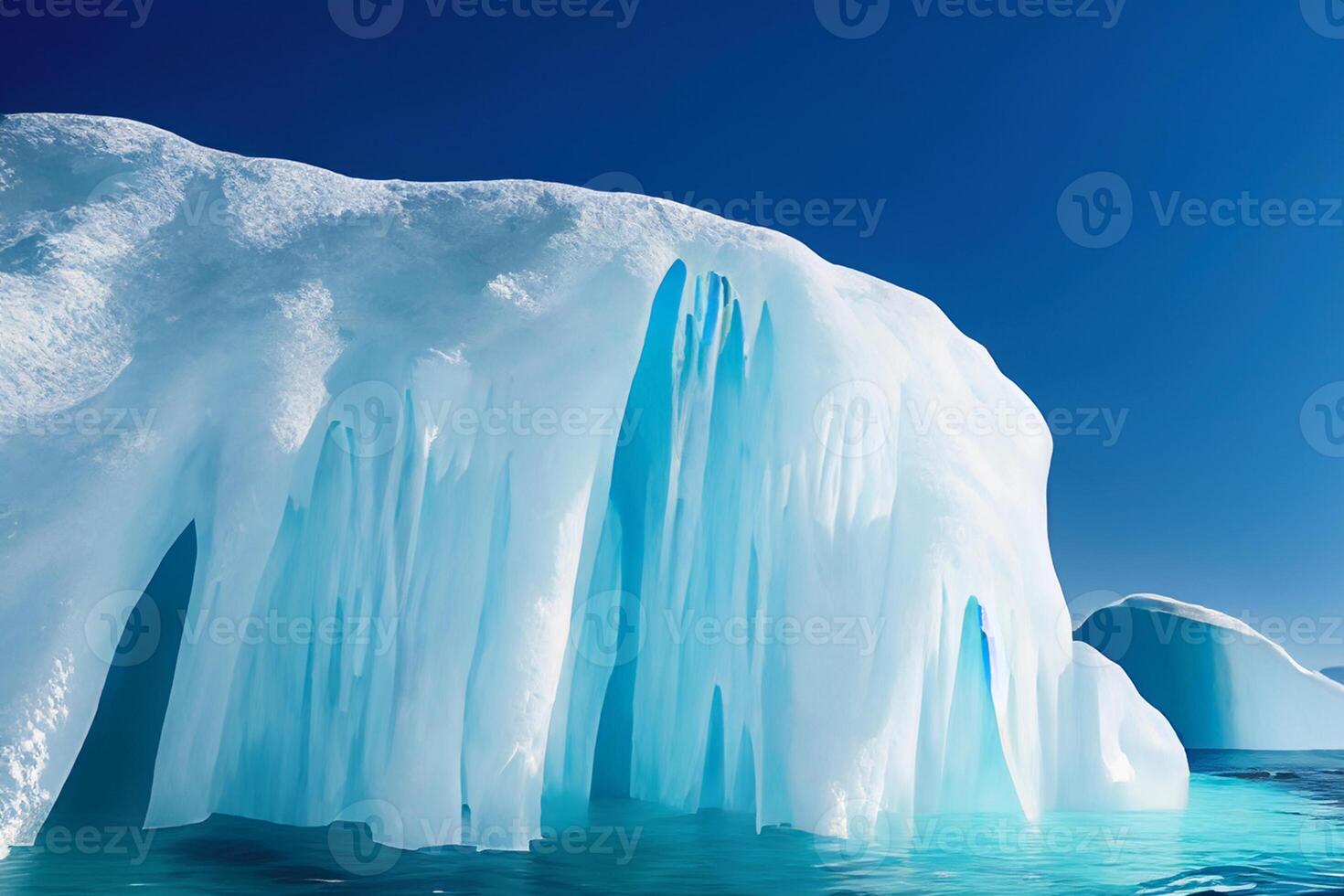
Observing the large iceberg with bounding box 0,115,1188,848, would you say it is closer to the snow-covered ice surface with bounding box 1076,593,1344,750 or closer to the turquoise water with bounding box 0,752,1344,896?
the turquoise water with bounding box 0,752,1344,896

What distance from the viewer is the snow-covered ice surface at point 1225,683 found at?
3166cm

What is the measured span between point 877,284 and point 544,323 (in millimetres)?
5097

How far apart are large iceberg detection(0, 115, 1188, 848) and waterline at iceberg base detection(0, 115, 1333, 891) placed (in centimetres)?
4

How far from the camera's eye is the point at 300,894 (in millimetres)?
7133

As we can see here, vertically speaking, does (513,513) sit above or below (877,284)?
below

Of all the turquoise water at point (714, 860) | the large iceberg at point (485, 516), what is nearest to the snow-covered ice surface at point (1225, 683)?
the large iceberg at point (485, 516)

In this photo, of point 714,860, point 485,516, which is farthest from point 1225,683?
point 485,516

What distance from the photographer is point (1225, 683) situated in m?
32.2

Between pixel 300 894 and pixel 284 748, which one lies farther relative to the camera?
pixel 284 748

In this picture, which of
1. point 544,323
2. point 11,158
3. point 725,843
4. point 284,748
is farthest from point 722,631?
point 11,158

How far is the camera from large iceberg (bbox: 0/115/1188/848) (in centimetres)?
909

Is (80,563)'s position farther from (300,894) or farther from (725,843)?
(725,843)

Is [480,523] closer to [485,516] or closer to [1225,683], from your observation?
[485,516]

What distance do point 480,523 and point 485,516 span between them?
0.11m
